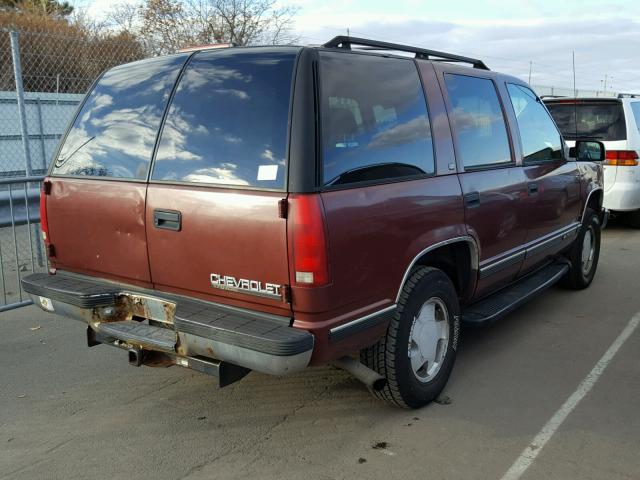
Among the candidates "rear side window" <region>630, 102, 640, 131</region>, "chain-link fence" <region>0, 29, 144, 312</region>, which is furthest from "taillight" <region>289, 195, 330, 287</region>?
"rear side window" <region>630, 102, 640, 131</region>

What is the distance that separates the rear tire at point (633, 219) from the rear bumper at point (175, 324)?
8.45 metres

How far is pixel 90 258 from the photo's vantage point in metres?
3.57

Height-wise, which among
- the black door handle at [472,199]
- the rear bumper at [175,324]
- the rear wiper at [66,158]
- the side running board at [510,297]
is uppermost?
the rear wiper at [66,158]

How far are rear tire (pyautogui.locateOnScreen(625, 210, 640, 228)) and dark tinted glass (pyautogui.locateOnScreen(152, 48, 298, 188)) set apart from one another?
27.3 ft

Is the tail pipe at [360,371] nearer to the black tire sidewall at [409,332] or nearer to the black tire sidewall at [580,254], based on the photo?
the black tire sidewall at [409,332]

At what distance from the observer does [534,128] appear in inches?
201

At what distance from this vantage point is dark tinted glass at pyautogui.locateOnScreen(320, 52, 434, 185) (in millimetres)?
3020

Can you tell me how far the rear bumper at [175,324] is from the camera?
9.20ft

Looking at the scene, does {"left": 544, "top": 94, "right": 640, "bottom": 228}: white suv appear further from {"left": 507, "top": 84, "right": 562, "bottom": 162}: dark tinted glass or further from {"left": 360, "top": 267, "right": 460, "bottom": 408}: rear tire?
{"left": 360, "top": 267, "right": 460, "bottom": 408}: rear tire

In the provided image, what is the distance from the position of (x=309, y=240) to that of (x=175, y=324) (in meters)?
0.84

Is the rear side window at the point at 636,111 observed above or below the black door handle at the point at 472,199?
above

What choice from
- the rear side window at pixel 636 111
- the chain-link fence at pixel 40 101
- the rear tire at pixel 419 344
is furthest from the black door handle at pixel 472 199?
the rear side window at pixel 636 111

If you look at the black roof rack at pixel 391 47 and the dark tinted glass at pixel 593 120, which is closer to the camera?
the black roof rack at pixel 391 47

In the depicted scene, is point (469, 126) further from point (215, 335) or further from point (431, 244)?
point (215, 335)
